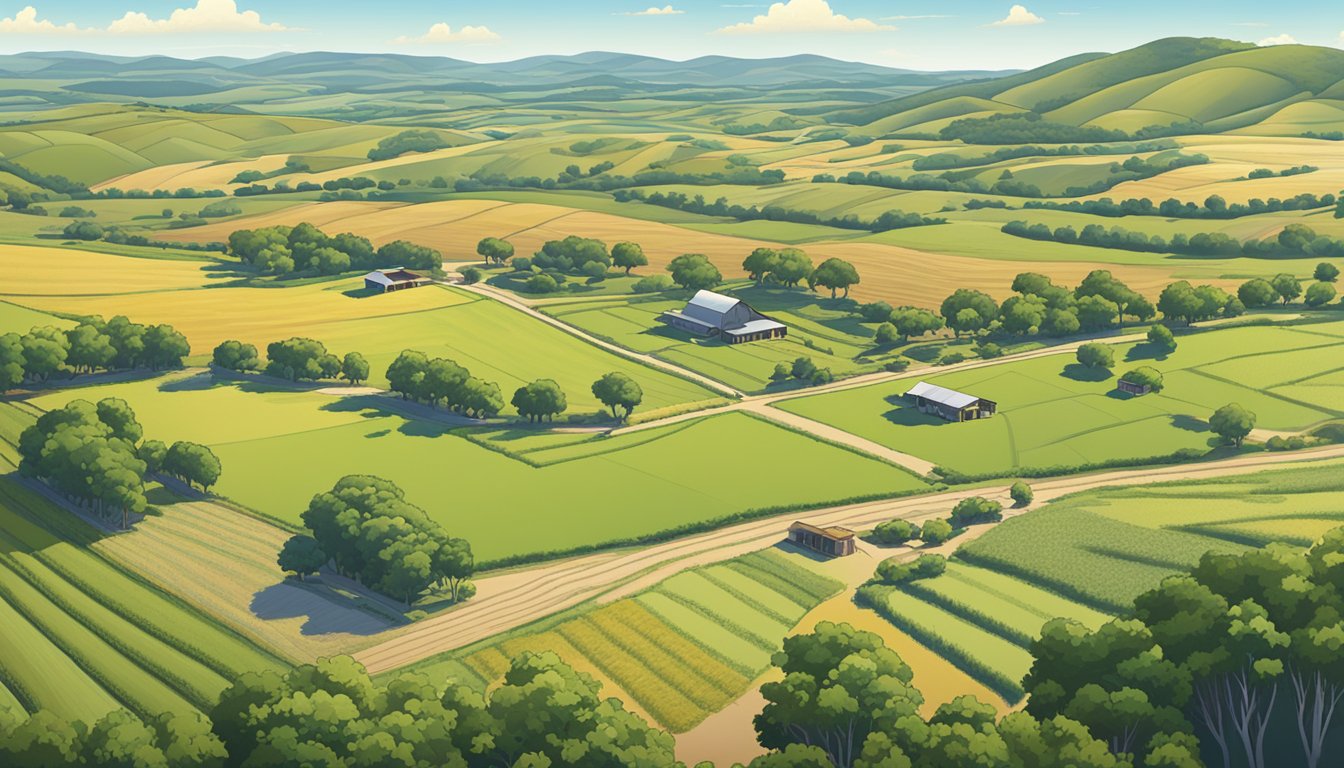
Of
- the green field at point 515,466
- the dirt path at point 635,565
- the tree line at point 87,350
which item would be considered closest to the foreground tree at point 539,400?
the green field at point 515,466

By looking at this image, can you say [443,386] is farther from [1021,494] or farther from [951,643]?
[951,643]

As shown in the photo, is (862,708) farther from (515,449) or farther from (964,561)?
(515,449)

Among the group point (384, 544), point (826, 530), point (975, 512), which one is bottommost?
point (826, 530)

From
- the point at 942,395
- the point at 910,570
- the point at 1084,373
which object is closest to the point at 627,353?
the point at 942,395

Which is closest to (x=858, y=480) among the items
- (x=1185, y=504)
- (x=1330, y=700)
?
(x=1185, y=504)

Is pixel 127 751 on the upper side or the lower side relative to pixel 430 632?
upper

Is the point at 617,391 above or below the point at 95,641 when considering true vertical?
above
